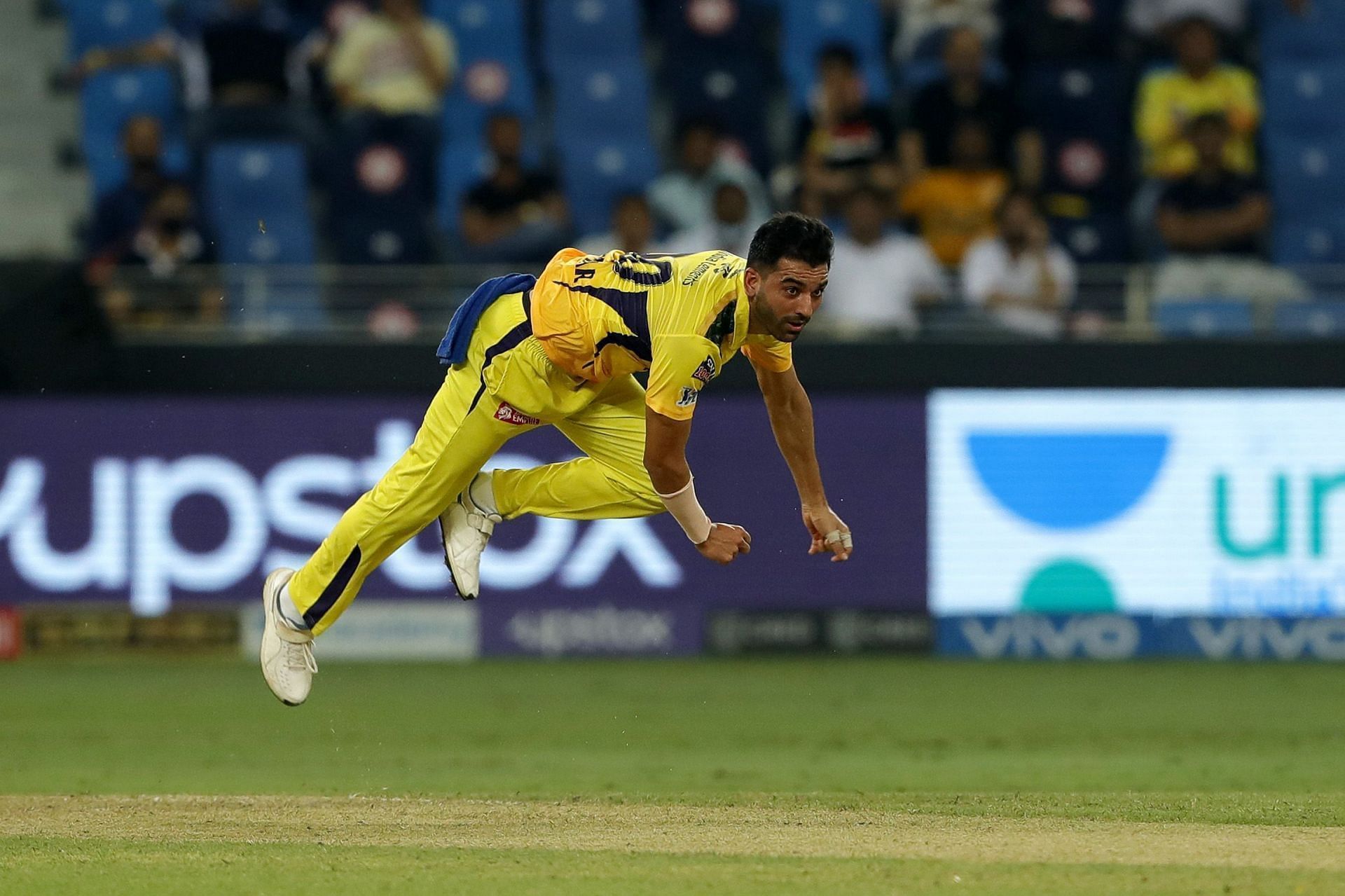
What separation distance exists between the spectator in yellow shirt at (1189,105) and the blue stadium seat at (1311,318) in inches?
59.3

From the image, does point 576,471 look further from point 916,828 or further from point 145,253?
point 145,253

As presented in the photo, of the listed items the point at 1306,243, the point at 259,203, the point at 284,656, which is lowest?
the point at 284,656

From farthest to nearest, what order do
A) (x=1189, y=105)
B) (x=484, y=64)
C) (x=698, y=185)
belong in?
(x=484, y=64), (x=1189, y=105), (x=698, y=185)

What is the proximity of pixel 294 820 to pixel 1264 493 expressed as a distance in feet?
23.2

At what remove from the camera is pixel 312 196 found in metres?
14.6

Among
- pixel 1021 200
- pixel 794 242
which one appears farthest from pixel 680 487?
pixel 1021 200

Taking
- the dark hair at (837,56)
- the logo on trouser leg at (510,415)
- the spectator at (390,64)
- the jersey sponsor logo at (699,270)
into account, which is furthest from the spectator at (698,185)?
the jersey sponsor logo at (699,270)

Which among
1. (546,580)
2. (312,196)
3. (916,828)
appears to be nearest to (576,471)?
(916,828)

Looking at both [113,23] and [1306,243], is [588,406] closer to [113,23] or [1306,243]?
[1306,243]

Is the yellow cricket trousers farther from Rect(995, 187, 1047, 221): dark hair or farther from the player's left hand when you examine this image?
Rect(995, 187, 1047, 221): dark hair

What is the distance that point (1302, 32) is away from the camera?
1552 centimetres

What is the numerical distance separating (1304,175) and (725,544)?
9.10 m

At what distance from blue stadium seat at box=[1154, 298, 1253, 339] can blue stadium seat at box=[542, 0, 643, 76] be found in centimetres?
440

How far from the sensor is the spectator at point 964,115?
14094 millimetres
